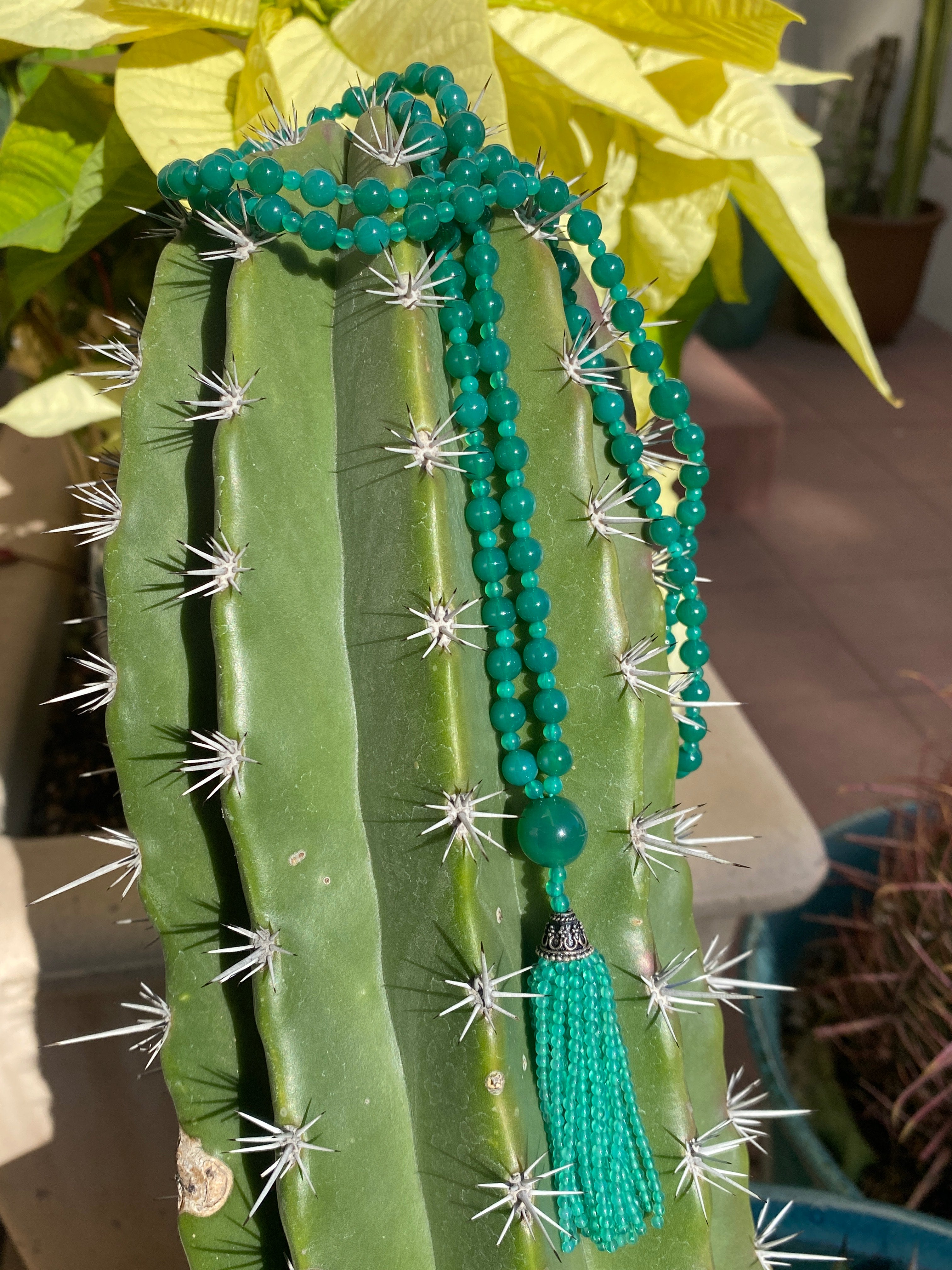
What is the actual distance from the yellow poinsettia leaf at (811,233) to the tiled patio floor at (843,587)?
4.24 ft

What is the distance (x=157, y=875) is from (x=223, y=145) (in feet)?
1.25

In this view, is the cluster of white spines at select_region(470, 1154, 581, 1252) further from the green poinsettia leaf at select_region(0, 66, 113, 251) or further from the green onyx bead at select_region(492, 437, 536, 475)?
the green poinsettia leaf at select_region(0, 66, 113, 251)

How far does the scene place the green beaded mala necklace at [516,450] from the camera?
16.6 inches

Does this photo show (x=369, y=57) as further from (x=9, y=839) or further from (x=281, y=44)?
(x=9, y=839)

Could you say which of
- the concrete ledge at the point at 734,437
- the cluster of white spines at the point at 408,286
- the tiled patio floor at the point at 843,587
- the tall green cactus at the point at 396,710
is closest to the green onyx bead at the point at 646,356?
the tall green cactus at the point at 396,710

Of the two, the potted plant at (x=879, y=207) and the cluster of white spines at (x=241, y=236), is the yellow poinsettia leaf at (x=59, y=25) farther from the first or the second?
the potted plant at (x=879, y=207)

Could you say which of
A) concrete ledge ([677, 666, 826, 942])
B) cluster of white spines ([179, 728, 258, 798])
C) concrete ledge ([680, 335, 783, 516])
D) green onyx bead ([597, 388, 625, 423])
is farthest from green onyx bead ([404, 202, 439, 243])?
concrete ledge ([680, 335, 783, 516])

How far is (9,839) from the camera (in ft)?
2.48

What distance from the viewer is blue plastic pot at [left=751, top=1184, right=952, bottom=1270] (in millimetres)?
700

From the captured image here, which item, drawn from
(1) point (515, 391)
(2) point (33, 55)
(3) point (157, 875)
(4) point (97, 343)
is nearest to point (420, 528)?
(1) point (515, 391)

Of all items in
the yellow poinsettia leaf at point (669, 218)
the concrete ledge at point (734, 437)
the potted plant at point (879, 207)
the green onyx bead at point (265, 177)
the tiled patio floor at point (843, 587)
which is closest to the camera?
the green onyx bead at point (265, 177)

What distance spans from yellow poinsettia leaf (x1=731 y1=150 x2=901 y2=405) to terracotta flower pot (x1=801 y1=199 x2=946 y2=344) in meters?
3.04

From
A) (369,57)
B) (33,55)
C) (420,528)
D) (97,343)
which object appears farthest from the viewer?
(97,343)

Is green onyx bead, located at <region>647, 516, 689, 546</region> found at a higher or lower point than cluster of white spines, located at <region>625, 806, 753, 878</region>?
higher
